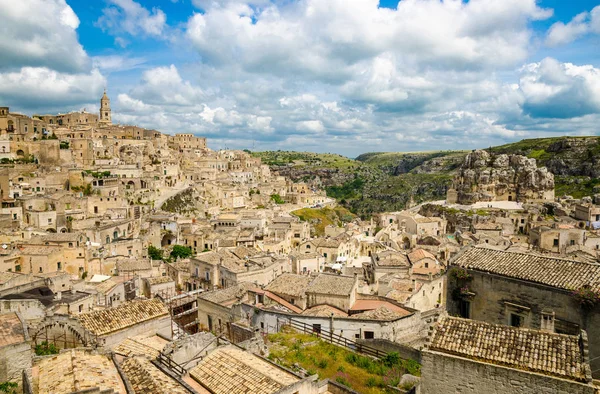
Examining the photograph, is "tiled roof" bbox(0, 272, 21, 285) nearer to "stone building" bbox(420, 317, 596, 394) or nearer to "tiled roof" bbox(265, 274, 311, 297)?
"tiled roof" bbox(265, 274, 311, 297)

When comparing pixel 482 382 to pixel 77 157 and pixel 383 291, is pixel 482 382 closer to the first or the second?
pixel 383 291

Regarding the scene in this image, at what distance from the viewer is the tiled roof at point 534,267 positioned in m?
17.2

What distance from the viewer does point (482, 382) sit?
1344 cm

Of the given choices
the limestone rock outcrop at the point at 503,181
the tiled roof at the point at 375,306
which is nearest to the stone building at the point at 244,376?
the tiled roof at the point at 375,306

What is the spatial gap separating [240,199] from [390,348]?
82.7 meters

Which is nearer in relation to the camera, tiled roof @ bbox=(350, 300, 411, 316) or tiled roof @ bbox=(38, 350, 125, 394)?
tiled roof @ bbox=(38, 350, 125, 394)

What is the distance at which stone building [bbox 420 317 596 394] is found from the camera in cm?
1251

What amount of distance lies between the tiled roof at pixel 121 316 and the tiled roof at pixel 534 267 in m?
16.4

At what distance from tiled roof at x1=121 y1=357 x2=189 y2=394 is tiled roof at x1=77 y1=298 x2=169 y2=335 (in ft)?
15.7

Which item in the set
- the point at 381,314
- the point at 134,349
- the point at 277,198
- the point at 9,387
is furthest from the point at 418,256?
the point at 277,198

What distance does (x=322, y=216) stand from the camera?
11131 cm

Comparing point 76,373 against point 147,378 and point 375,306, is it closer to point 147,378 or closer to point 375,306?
point 147,378

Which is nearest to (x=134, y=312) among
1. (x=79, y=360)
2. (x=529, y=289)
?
(x=79, y=360)

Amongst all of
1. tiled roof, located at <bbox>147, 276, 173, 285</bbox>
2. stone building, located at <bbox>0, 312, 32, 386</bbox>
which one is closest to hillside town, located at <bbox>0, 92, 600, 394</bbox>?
stone building, located at <bbox>0, 312, 32, 386</bbox>
